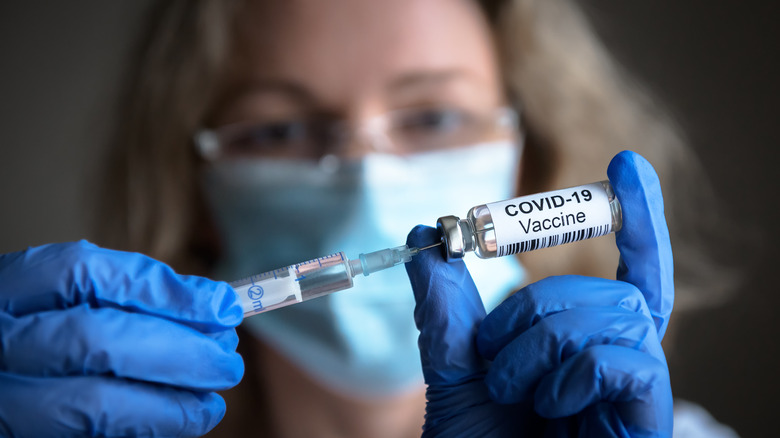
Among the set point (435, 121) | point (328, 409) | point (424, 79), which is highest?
point (424, 79)

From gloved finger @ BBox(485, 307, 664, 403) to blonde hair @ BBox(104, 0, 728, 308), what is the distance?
112cm

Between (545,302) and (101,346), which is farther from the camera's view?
(545,302)

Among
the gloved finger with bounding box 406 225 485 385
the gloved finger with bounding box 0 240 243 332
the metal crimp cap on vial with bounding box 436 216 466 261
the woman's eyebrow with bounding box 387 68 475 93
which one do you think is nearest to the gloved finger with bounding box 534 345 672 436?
the gloved finger with bounding box 406 225 485 385

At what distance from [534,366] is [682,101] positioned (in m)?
1.95

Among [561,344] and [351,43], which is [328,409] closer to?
[561,344]

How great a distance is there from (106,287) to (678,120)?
235cm

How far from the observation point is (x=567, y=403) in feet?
3.00

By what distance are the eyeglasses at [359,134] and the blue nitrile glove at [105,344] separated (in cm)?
87

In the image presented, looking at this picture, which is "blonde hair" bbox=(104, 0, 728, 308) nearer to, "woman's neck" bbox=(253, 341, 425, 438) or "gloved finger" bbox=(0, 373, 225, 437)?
"woman's neck" bbox=(253, 341, 425, 438)

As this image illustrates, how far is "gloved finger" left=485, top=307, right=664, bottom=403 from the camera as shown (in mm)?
951

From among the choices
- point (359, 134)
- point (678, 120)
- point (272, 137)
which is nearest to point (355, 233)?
point (359, 134)

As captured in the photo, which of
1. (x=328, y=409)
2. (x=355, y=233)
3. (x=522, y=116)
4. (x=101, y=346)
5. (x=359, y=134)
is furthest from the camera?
(x=522, y=116)

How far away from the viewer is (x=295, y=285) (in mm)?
1062

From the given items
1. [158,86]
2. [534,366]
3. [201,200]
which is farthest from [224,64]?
[534,366]
